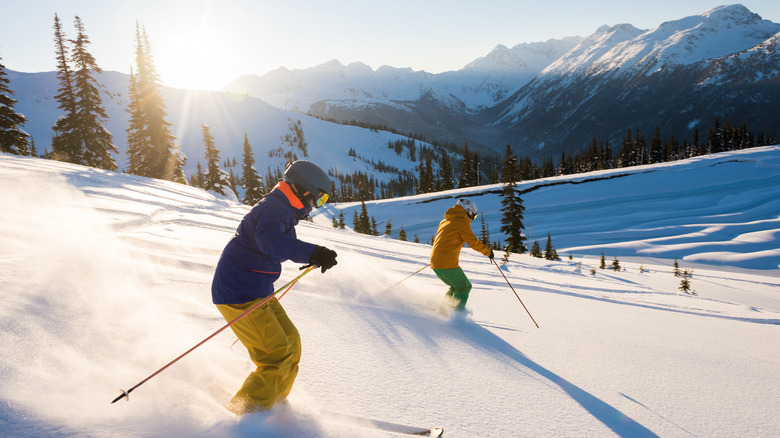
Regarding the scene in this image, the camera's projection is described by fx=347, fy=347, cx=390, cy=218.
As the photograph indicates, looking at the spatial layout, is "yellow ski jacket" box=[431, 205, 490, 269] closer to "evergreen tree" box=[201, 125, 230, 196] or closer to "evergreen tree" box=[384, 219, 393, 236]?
"evergreen tree" box=[384, 219, 393, 236]

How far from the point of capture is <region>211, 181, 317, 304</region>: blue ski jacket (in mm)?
2703

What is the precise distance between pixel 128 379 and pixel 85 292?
1.63m

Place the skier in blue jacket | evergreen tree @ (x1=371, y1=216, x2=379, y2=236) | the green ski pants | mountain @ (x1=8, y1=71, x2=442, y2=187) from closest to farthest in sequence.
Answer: the skier in blue jacket, the green ski pants, evergreen tree @ (x1=371, y1=216, x2=379, y2=236), mountain @ (x1=8, y1=71, x2=442, y2=187)

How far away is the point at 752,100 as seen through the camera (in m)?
179

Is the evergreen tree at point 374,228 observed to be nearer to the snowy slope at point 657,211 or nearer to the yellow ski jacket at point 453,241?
the snowy slope at point 657,211

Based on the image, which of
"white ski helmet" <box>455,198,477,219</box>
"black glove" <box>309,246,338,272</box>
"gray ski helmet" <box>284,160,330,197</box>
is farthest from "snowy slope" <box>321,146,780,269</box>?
"black glove" <box>309,246,338,272</box>

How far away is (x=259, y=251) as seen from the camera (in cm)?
284

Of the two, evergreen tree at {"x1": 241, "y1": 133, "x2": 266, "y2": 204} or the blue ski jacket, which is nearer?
the blue ski jacket

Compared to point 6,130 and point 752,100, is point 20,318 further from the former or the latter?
point 752,100

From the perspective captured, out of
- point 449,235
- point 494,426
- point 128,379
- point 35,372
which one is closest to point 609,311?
point 449,235

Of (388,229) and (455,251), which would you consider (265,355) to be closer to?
(455,251)

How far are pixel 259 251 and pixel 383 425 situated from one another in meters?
1.63

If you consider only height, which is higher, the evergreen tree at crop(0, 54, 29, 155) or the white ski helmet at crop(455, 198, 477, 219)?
the evergreen tree at crop(0, 54, 29, 155)

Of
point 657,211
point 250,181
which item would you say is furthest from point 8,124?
point 657,211
